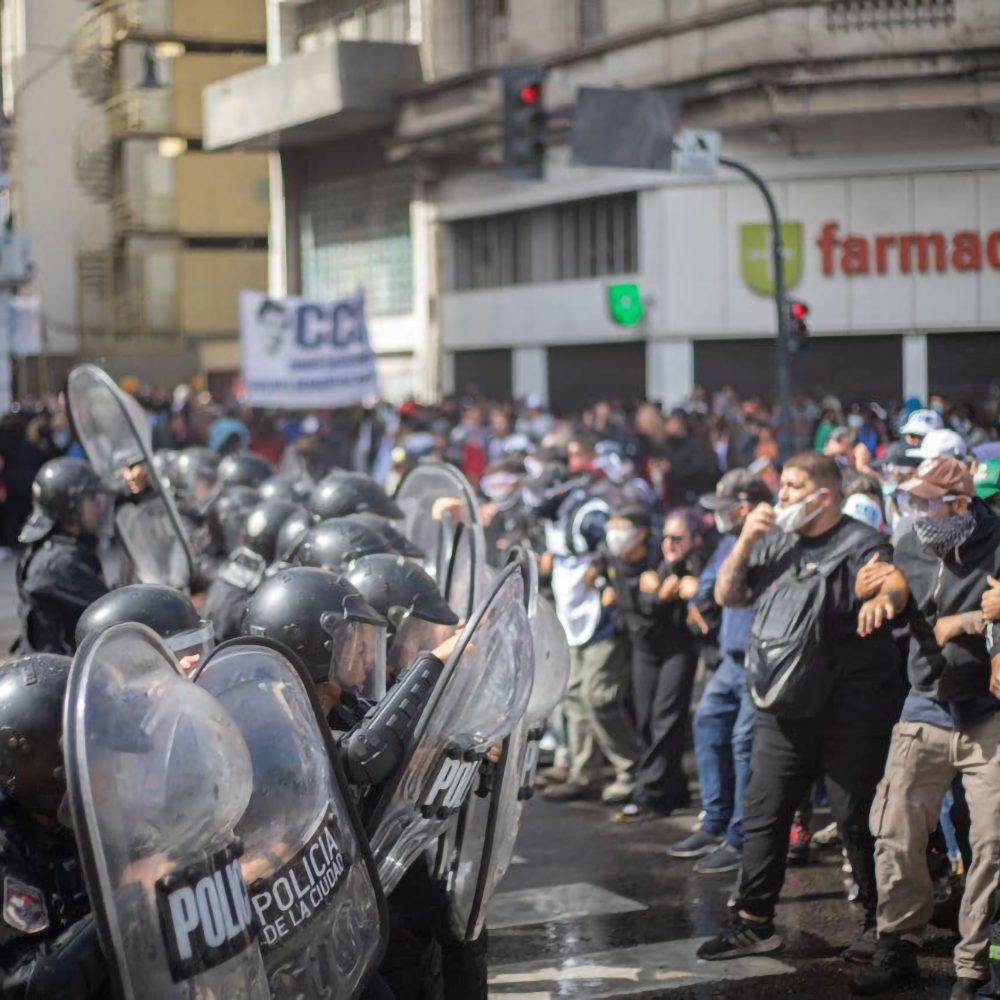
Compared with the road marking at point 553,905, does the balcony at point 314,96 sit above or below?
above

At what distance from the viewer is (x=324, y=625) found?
4.20 metres

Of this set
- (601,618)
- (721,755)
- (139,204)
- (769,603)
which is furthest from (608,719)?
(139,204)

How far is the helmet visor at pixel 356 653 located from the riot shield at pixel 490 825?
38 cm

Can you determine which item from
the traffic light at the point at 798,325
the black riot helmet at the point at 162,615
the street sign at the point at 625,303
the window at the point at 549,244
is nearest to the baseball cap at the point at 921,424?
the black riot helmet at the point at 162,615

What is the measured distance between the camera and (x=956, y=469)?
5.69m

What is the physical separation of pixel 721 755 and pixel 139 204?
128ft

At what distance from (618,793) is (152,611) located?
490cm

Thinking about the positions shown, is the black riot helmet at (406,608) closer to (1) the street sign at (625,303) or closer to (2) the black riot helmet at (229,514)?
(2) the black riot helmet at (229,514)

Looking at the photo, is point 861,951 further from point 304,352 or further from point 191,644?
point 304,352

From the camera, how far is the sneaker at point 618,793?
9008mm

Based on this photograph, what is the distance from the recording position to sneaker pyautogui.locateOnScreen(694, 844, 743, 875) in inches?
297

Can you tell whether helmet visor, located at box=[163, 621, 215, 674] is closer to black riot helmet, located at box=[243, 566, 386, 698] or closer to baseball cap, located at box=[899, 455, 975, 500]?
black riot helmet, located at box=[243, 566, 386, 698]

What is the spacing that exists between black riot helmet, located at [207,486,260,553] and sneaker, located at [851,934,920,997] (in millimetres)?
4522

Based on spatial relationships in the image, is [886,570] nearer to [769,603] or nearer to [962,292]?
[769,603]
